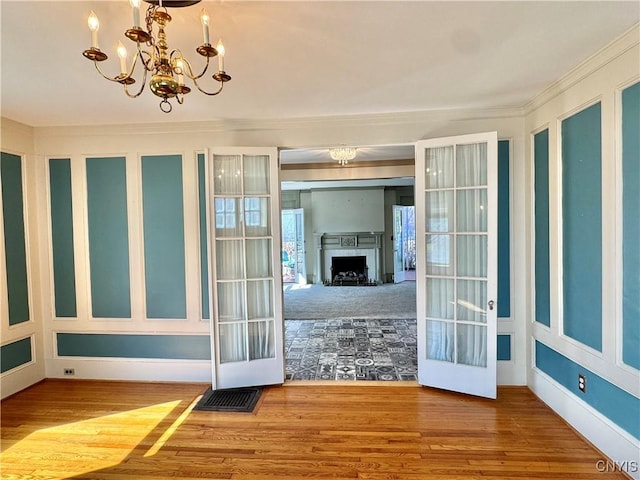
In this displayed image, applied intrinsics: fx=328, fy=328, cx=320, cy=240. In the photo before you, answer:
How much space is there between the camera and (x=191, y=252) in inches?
136

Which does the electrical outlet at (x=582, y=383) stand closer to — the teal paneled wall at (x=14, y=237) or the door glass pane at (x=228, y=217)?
the door glass pane at (x=228, y=217)

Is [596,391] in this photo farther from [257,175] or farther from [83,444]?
[83,444]

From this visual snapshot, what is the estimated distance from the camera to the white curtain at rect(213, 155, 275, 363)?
10.7 ft

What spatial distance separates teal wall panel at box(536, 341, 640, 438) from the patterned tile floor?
123cm

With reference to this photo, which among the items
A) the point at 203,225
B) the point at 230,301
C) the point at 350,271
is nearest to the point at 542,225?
the point at 230,301

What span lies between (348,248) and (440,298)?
6.31 metres

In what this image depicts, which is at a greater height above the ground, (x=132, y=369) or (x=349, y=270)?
(x=349, y=270)

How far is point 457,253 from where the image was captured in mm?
3100

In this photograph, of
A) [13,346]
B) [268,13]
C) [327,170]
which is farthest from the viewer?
[327,170]

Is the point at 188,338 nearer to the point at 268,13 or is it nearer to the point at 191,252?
the point at 191,252

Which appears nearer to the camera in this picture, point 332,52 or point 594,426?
point 332,52

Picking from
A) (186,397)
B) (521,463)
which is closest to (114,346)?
(186,397)

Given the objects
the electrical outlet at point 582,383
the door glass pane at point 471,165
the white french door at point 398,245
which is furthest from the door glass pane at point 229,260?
the white french door at point 398,245

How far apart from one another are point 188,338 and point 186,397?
23.1 inches
